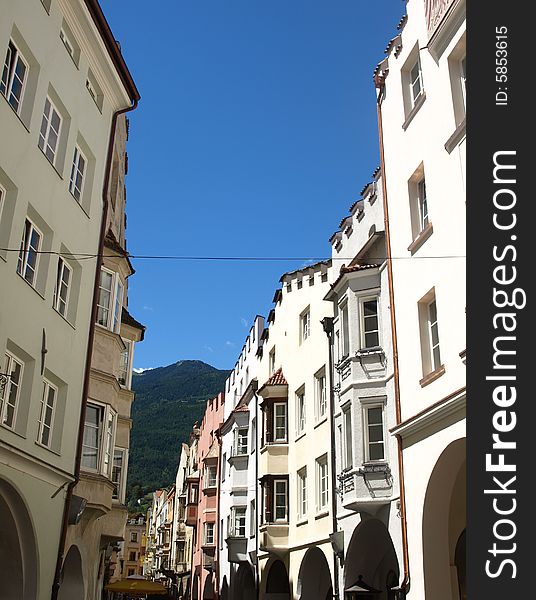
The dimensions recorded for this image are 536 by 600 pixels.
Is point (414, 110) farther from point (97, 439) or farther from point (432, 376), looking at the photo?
point (97, 439)

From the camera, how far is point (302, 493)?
25750mm

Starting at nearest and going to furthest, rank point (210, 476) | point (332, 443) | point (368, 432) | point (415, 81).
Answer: point (415, 81) → point (368, 432) → point (332, 443) → point (210, 476)

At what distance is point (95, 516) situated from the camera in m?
18.8

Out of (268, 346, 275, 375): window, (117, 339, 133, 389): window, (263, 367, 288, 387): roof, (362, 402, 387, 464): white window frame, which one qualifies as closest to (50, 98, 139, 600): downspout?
(117, 339, 133, 389): window

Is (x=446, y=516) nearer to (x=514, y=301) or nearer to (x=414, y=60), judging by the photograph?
(x=514, y=301)

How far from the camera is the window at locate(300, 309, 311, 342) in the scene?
89.1 ft

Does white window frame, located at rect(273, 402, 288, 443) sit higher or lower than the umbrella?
higher

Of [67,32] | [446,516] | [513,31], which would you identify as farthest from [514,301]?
[67,32]

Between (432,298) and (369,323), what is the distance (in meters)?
4.46

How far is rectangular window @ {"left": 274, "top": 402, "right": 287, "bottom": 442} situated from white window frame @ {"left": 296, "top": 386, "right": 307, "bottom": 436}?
1431mm

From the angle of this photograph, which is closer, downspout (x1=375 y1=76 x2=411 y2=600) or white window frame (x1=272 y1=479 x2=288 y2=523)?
downspout (x1=375 y1=76 x2=411 y2=600)

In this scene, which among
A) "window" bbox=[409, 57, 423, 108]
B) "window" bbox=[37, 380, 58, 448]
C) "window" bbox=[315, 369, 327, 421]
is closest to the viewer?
"window" bbox=[37, 380, 58, 448]

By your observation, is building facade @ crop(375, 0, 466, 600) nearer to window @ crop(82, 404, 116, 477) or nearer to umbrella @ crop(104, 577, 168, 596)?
window @ crop(82, 404, 116, 477)

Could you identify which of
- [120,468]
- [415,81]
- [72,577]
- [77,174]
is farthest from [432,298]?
[120,468]
